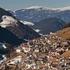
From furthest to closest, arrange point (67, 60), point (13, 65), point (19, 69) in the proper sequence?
1. point (13, 65)
2. point (19, 69)
3. point (67, 60)

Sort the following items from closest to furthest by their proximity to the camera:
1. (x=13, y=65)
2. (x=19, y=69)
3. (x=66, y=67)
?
(x=66, y=67) → (x=19, y=69) → (x=13, y=65)

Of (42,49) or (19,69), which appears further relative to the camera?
(42,49)

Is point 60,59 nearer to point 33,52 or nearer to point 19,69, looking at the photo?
point 19,69

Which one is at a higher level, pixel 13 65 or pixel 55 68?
pixel 55 68

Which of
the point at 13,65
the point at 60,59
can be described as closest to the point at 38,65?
the point at 60,59

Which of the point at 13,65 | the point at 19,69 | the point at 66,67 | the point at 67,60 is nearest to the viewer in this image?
the point at 66,67

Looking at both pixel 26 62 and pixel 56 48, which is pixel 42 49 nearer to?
pixel 56 48

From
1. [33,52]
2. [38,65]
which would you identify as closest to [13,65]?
[33,52]

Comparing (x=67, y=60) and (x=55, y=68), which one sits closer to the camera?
(x=55, y=68)

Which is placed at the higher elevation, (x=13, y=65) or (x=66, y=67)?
(x=66, y=67)
